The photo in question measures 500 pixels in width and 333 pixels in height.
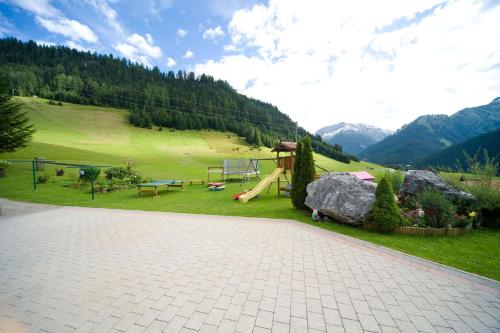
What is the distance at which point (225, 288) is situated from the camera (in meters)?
3.89

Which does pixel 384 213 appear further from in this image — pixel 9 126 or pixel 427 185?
pixel 9 126

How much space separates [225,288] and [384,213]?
5.56 m

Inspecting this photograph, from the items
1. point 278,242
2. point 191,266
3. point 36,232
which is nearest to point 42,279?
point 191,266

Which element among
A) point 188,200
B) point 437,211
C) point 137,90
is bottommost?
point 188,200

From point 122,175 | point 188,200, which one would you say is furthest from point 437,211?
point 122,175

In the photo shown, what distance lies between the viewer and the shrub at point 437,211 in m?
6.98

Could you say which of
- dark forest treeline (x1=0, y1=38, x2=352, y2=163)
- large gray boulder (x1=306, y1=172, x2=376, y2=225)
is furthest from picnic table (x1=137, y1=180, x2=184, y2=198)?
dark forest treeline (x1=0, y1=38, x2=352, y2=163)

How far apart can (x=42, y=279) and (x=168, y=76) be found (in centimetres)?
14954

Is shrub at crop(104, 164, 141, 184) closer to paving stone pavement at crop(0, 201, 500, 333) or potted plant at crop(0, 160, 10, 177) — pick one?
potted plant at crop(0, 160, 10, 177)

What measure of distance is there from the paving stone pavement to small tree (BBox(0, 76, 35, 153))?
27.1 metres

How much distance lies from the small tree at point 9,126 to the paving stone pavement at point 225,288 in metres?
27.1

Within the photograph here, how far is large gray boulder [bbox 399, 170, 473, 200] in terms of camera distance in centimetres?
807

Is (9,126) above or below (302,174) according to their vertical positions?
above

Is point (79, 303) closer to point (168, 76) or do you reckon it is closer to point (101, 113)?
point (101, 113)
